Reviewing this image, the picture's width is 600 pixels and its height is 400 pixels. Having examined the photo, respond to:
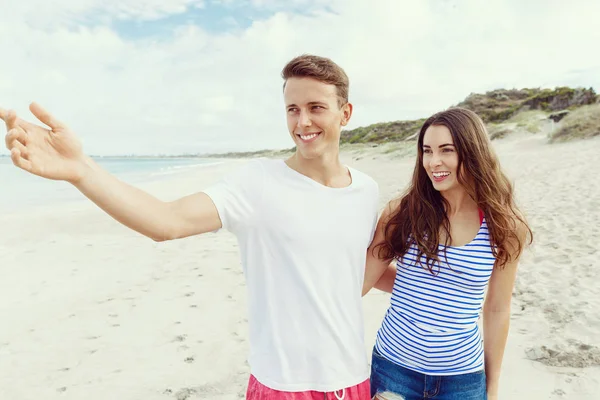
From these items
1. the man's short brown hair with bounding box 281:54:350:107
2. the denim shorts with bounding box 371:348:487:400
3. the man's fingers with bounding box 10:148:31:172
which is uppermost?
→ the man's short brown hair with bounding box 281:54:350:107

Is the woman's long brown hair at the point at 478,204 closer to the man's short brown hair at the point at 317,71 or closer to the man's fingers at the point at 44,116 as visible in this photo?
the man's short brown hair at the point at 317,71

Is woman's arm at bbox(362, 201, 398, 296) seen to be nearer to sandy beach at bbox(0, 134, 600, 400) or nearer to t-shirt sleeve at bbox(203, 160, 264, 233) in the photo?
t-shirt sleeve at bbox(203, 160, 264, 233)

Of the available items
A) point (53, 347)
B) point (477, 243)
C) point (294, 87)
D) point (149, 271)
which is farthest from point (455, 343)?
point (149, 271)

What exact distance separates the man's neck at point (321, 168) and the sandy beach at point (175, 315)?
7.51ft

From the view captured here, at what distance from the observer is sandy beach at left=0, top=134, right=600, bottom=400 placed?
12.1ft

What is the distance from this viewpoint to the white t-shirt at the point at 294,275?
1.78m

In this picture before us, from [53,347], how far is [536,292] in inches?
202

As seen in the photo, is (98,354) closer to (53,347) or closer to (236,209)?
(53,347)

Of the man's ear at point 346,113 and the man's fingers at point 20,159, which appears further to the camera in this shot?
the man's ear at point 346,113

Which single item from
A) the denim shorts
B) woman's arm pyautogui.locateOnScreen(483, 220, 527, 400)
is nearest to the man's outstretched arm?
the denim shorts

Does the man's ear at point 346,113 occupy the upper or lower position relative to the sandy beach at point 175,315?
upper

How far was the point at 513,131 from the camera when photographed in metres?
23.1

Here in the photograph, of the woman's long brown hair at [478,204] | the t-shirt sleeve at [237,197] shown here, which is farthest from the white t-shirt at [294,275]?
the woman's long brown hair at [478,204]

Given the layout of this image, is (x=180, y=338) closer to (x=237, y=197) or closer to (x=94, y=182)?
(x=237, y=197)
